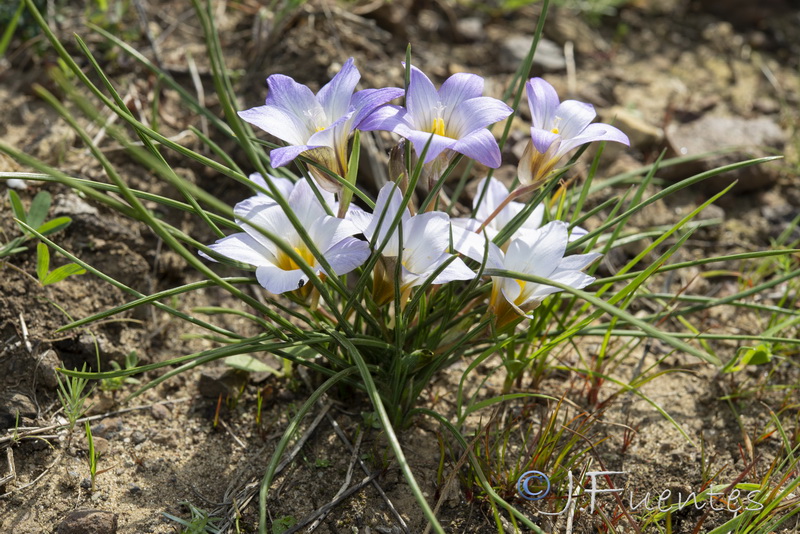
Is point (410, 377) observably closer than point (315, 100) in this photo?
No

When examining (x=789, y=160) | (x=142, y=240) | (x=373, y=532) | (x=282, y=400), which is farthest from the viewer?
(x=789, y=160)

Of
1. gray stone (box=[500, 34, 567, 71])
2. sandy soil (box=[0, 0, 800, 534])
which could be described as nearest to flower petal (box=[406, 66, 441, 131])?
sandy soil (box=[0, 0, 800, 534])

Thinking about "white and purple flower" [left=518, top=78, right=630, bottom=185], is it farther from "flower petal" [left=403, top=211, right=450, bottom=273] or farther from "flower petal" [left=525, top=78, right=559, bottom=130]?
"flower petal" [left=403, top=211, right=450, bottom=273]

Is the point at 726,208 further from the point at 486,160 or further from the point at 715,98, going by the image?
the point at 486,160

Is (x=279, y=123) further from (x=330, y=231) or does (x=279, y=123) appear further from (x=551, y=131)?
(x=551, y=131)

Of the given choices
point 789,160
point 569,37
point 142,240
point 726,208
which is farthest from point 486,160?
point 569,37

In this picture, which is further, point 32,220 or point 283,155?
point 32,220

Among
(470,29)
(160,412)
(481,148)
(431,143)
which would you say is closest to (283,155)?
(431,143)

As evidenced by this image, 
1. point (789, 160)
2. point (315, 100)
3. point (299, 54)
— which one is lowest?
point (315, 100)
